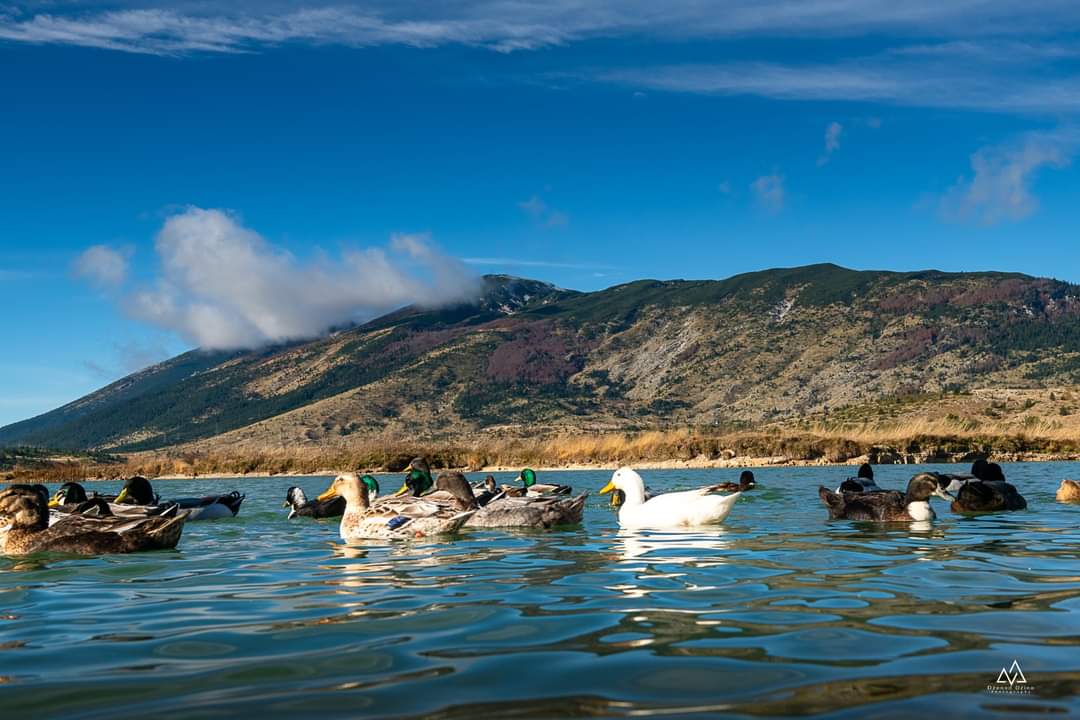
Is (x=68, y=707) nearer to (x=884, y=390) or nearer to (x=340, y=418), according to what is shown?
(x=884, y=390)

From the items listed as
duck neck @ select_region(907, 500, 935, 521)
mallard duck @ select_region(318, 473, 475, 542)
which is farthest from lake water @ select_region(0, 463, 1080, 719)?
duck neck @ select_region(907, 500, 935, 521)

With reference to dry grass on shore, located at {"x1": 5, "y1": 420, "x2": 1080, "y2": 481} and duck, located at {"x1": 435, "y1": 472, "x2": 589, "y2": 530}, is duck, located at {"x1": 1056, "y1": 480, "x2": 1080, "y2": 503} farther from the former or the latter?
dry grass on shore, located at {"x1": 5, "y1": 420, "x2": 1080, "y2": 481}

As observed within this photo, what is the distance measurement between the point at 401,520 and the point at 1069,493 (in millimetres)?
14230

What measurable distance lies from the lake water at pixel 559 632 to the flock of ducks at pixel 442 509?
0.72 metres

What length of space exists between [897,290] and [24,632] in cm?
20625

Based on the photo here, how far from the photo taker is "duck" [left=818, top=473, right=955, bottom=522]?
53.9 ft

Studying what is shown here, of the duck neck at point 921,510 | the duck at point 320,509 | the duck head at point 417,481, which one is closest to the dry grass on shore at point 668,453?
the duck at point 320,509

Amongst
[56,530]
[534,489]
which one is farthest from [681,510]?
[56,530]

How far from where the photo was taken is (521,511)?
58.5 ft

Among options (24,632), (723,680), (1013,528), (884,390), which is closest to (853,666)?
(723,680)

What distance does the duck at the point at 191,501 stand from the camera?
20.1m

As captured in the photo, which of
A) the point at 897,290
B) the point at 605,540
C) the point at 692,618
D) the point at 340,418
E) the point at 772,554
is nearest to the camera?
the point at 692,618

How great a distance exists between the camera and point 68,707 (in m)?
5.26

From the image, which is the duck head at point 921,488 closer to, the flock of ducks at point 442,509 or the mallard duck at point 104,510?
the flock of ducks at point 442,509
